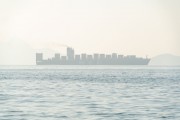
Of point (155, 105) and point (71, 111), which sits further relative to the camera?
point (155, 105)

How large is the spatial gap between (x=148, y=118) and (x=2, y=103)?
1955 centimetres

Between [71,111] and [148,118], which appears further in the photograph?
[71,111]

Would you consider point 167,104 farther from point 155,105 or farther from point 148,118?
point 148,118

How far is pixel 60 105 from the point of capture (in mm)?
57688

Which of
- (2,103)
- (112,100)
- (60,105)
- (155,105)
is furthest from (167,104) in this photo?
(2,103)

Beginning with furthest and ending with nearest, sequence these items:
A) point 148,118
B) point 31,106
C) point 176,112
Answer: point 31,106
point 176,112
point 148,118

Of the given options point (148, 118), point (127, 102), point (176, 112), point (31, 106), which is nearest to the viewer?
point (148, 118)

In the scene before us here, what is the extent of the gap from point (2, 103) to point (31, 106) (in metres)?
4.97

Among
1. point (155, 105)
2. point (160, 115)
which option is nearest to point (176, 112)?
point (160, 115)

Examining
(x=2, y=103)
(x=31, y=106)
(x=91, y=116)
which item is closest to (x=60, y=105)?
(x=31, y=106)

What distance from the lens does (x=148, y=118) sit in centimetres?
4662

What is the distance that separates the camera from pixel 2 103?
60250 mm

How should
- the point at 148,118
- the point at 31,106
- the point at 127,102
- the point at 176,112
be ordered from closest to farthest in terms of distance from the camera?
the point at 148,118 < the point at 176,112 < the point at 31,106 < the point at 127,102

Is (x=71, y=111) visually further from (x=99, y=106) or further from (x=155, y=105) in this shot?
(x=155, y=105)
